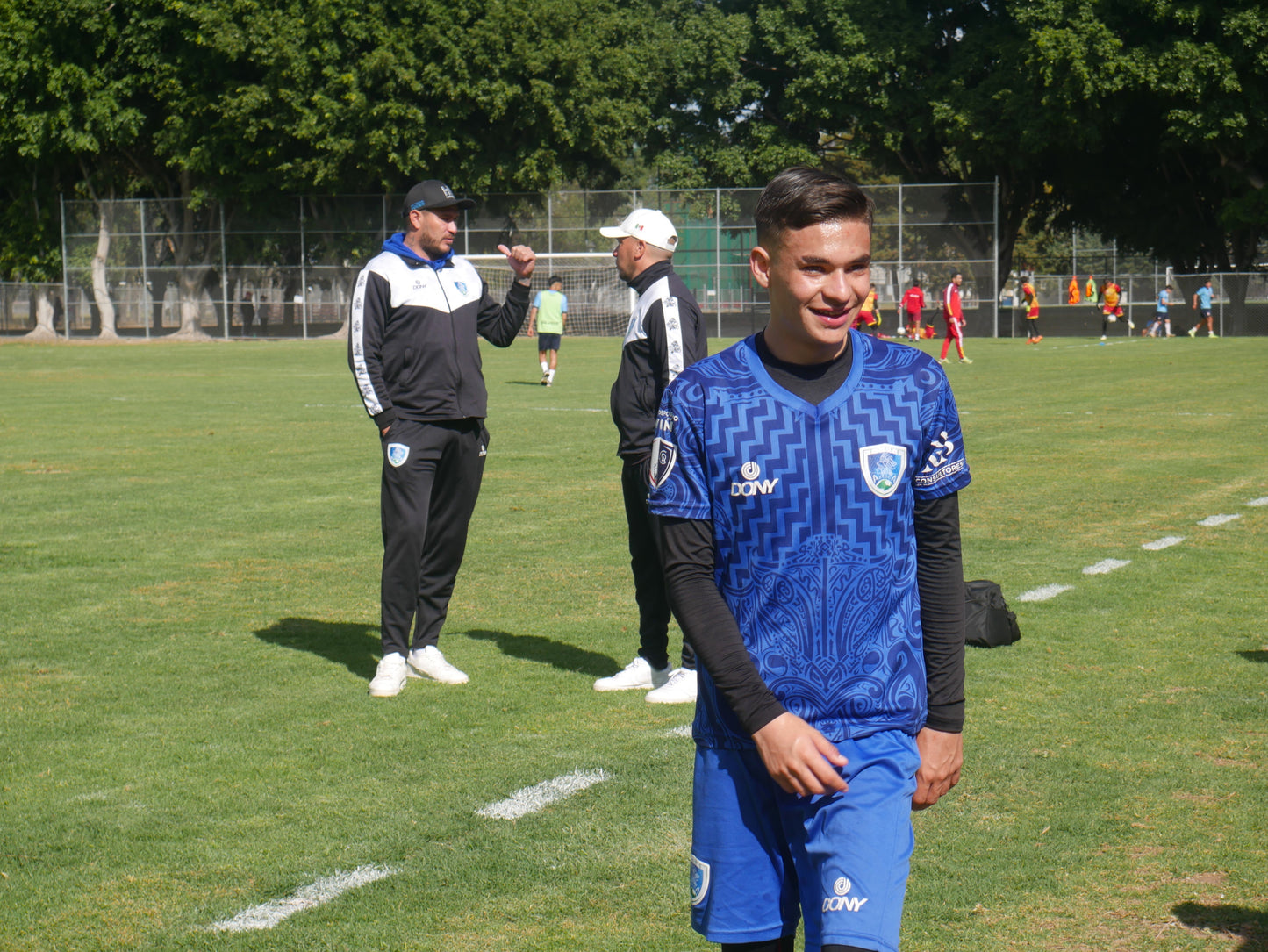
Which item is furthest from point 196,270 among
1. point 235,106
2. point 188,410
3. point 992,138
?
point 188,410

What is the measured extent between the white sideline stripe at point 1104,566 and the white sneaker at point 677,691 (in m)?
3.51

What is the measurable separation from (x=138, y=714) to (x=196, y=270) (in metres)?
49.9

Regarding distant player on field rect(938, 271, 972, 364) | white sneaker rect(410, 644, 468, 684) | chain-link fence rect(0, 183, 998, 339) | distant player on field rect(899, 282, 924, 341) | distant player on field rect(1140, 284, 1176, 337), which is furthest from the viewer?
chain-link fence rect(0, 183, 998, 339)

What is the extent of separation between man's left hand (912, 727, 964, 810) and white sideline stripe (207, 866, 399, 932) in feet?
6.87

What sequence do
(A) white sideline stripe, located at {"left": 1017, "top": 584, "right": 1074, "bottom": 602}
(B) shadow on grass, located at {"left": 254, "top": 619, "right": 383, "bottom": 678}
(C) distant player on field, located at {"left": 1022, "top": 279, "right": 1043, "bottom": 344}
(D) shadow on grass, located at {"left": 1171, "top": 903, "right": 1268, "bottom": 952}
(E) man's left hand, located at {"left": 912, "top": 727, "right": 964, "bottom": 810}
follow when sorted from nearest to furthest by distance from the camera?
(E) man's left hand, located at {"left": 912, "top": 727, "right": 964, "bottom": 810} → (D) shadow on grass, located at {"left": 1171, "top": 903, "right": 1268, "bottom": 952} → (B) shadow on grass, located at {"left": 254, "top": 619, "right": 383, "bottom": 678} → (A) white sideline stripe, located at {"left": 1017, "top": 584, "right": 1074, "bottom": 602} → (C) distant player on field, located at {"left": 1022, "top": 279, "right": 1043, "bottom": 344}

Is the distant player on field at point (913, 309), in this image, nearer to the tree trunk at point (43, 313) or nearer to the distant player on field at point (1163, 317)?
the distant player on field at point (1163, 317)

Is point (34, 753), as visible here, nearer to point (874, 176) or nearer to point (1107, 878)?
point (1107, 878)

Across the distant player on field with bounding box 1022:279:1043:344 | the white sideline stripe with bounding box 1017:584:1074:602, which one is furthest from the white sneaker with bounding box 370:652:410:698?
the distant player on field with bounding box 1022:279:1043:344

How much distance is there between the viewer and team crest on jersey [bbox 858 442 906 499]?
2619mm

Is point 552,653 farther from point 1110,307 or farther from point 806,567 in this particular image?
point 1110,307

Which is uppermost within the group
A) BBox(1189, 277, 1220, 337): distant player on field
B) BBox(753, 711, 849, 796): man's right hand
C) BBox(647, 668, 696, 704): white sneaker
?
BBox(1189, 277, 1220, 337): distant player on field

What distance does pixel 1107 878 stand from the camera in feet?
13.9

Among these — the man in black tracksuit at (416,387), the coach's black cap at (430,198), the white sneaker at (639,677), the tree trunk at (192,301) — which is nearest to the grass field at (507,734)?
the white sneaker at (639,677)

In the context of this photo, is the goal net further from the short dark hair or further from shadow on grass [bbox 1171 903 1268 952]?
the short dark hair
